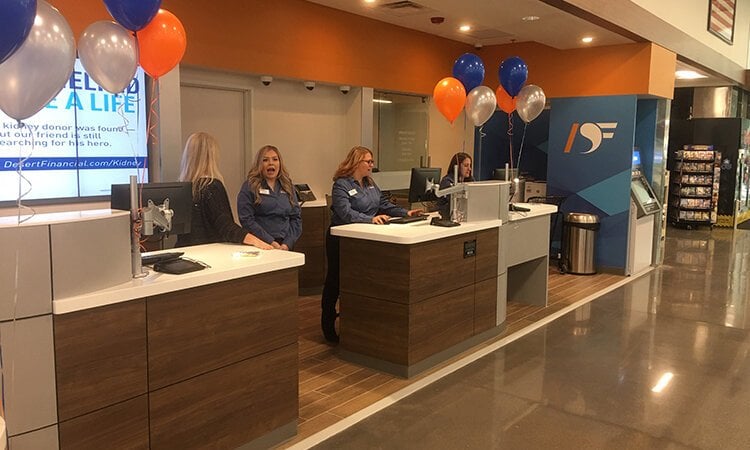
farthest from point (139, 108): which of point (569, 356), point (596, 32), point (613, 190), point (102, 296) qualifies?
point (613, 190)

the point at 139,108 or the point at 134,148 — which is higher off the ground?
the point at 139,108

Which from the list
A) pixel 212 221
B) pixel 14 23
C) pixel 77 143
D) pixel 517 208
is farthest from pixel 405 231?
pixel 14 23

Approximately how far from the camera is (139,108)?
5.07 meters

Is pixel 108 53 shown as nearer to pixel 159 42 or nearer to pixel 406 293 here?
pixel 159 42

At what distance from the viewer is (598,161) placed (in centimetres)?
791

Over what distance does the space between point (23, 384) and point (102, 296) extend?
41cm

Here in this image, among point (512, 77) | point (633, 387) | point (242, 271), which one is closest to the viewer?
point (242, 271)

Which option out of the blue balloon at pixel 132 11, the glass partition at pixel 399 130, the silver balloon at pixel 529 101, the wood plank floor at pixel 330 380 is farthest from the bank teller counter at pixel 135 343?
the glass partition at pixel 399 130

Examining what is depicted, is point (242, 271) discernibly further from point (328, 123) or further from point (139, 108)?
point (328, 123)

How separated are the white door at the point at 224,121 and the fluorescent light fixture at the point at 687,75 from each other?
745 centimetres

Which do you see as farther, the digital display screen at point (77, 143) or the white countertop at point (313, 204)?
the white countertop at point (313, 204)

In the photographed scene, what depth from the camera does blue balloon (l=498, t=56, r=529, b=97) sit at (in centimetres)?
617

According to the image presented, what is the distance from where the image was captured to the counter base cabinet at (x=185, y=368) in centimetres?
246

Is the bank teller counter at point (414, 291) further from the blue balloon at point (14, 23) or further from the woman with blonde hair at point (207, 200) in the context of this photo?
the blue balloon at point (14, 23)
